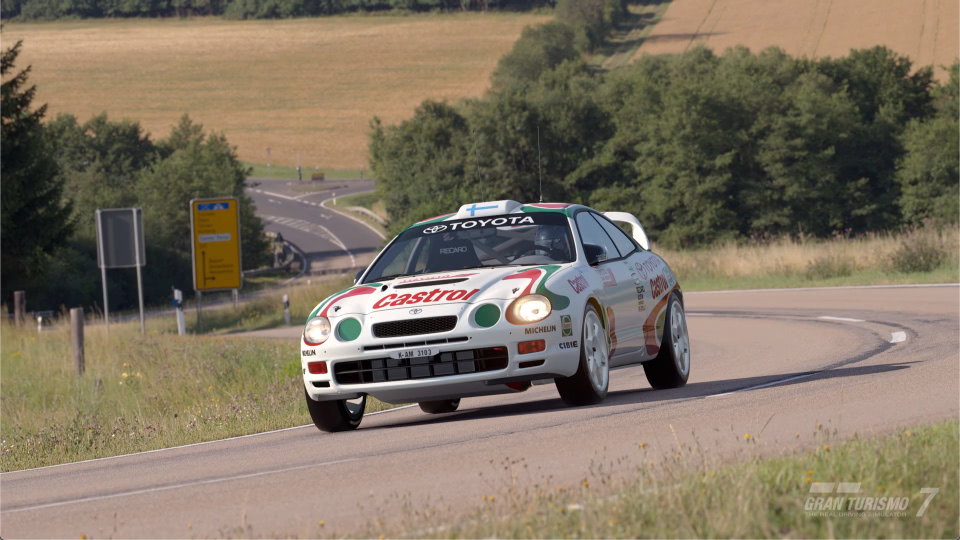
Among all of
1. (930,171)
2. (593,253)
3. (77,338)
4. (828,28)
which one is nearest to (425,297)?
(593,253)

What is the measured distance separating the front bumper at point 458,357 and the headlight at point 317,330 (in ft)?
0.79

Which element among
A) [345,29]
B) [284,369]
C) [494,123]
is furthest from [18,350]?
[345,29]

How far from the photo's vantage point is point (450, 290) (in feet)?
31.9

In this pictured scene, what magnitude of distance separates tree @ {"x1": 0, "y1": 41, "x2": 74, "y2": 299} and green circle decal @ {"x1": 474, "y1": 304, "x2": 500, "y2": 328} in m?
35.6

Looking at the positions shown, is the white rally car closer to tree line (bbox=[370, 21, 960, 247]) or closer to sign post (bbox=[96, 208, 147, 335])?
sign post (bbox=[96, 208, 147, 335])

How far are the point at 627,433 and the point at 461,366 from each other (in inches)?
57.6

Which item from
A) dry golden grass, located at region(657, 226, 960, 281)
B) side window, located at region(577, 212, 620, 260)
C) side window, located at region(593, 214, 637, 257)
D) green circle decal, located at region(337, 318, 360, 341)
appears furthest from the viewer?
dry golden grass, located at region(657, 226, 960, 281)

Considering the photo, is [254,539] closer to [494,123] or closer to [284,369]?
[284,369]

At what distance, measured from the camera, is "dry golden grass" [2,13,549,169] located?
4560 inches

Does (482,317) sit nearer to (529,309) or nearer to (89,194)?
(529,309)

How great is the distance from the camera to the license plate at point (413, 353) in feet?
31.2

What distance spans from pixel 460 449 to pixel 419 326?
126cm

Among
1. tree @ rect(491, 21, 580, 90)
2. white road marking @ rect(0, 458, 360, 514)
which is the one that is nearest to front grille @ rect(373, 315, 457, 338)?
white road marking @ rect(0, 458, 360, 514)

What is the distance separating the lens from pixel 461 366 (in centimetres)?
952
